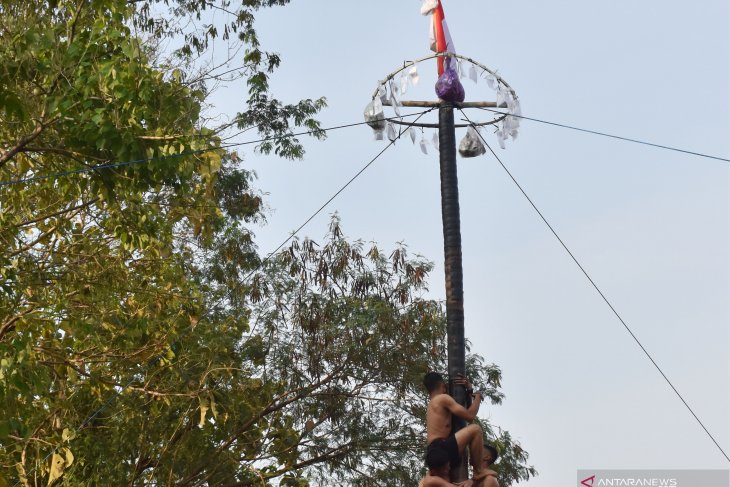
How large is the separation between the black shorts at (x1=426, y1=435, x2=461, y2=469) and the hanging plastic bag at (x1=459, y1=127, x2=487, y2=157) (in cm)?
334

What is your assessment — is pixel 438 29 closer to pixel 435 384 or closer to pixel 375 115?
pixel 375 115

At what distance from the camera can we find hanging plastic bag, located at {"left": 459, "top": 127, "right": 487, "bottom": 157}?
10.3 metres

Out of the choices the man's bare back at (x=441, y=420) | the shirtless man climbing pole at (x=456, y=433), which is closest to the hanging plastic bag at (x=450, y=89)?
the shirtless man climbing pole at (x=456, y=433)

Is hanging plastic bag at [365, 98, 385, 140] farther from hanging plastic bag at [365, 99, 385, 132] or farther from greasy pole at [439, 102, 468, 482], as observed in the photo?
greasy pole at [439, 102, 468, 482]

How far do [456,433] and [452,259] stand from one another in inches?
58.5

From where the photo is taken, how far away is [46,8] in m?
9.68

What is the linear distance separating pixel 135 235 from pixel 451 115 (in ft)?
10.6

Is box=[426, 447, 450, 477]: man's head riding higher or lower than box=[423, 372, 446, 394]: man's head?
lower

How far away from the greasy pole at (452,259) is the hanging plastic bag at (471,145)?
2.68ft

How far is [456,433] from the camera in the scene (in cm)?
798

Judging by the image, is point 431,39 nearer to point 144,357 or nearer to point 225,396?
point 144,357

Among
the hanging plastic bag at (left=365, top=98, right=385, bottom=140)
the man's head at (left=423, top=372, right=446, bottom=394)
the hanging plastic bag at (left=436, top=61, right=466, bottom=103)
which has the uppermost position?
the hanging plastic bag at (left=365, top=98, right=385, bottom=140)

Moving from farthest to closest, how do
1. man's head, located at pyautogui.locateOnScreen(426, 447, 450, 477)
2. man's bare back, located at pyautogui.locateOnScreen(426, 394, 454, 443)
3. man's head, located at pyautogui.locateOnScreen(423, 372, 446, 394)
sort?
1. man's head, located at pyautogui.locateOnScreen(423, 372, 446, 394)
2. man's bare back, located at pyautogui.locateOnScreen(426, 394, 454, 443)
3. man's head, located at pyautogui.locateOnScreen(426, 447, 450, 477)

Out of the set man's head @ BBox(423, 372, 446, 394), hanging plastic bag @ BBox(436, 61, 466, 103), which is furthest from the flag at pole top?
man's head @ BBox(423, 372, 446, 394)
